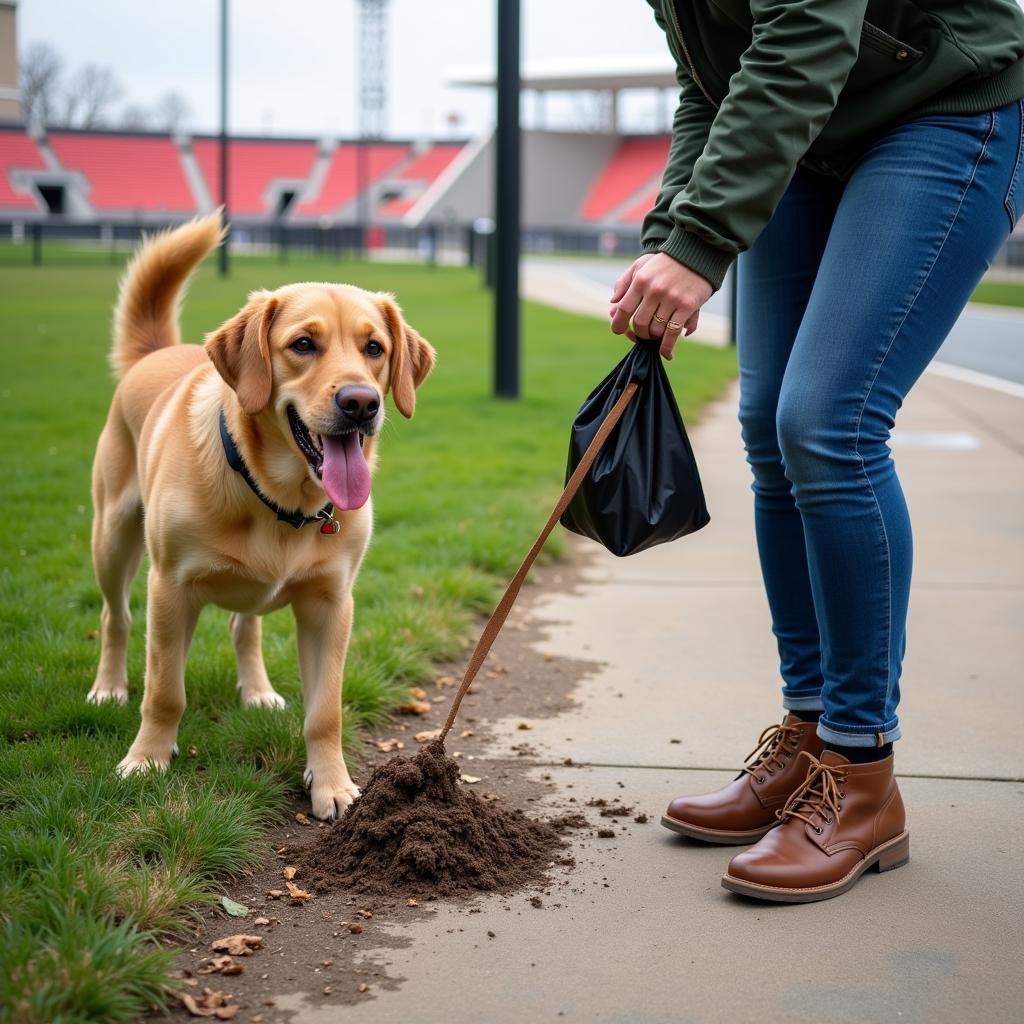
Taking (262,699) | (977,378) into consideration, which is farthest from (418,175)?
(262,699)

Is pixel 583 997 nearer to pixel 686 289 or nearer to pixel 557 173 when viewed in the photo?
pixel 686 289

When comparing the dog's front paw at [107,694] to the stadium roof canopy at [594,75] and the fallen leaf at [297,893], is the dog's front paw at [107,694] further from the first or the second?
the stadium roof canopy at [594,75]

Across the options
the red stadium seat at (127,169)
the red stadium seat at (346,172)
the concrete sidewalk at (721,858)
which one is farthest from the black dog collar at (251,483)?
the red stadium seat at (346,172)

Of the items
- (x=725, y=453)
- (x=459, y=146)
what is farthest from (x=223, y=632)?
(x=459, y=146)

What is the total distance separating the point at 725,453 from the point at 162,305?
5.33m

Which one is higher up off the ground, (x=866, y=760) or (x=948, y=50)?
(x=948, y=50)

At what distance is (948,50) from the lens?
2.64 metres

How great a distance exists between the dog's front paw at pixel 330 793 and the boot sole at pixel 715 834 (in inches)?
32.3

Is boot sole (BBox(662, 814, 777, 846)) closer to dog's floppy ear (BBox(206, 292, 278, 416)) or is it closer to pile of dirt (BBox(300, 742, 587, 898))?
pile of dirt (BBox(300, 742, 587, 898))

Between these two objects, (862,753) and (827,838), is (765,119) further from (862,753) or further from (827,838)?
(827,838)

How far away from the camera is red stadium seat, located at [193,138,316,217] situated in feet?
239

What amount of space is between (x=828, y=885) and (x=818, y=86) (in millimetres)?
1671

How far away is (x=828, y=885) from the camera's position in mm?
2793

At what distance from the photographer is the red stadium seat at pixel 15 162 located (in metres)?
63.6
